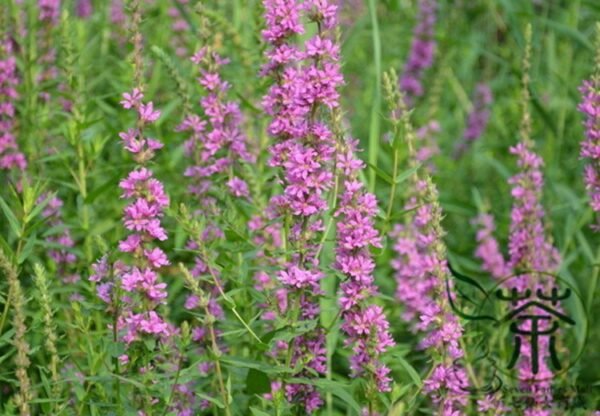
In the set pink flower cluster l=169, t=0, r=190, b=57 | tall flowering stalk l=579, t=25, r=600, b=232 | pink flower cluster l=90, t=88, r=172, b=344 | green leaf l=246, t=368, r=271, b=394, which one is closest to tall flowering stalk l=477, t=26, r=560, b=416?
tall flowering stalk l=579, t=25, r=600, b=232

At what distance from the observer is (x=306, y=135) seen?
9.25 ft

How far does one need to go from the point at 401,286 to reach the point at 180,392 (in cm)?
133

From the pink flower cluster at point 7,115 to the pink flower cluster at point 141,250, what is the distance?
1432 mm

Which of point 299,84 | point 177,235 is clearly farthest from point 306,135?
point 177,235

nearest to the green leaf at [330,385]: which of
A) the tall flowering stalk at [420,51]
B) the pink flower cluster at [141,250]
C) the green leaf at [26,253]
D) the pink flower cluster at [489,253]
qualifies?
the pink flower cluster at [141,250]

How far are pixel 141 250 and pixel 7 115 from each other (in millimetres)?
1609

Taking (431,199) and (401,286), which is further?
(401,286)

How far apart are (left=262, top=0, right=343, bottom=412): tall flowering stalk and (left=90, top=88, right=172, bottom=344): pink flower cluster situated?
303 millimetres

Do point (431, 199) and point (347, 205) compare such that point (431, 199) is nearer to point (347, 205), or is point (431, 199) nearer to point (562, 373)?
point (347, 205)

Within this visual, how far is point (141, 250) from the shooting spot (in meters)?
2.79

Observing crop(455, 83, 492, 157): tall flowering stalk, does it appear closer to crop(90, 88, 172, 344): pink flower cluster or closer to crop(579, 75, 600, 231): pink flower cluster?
crop(579, 75, 600, 231): pink flower cluster

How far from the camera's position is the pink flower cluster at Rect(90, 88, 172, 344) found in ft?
9.02

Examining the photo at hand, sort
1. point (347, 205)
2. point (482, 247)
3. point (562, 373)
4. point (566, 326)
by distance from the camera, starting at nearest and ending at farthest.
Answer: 1. point (347, 205)
2. point (562, 373)
3. point (566, 326)
4. point (482, 247)

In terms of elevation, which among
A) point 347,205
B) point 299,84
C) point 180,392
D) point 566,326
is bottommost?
point 180,392
